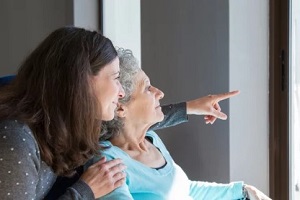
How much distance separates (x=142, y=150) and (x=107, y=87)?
1.29ft

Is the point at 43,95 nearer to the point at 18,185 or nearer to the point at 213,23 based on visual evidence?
the point at 18,185

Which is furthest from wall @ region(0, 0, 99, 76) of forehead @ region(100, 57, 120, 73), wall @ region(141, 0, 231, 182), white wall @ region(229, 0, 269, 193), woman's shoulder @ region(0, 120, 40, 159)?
woman's shoulder @ region(0, 120, 40, 159)

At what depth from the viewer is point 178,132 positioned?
195 cm

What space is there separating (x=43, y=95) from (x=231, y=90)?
771 mm

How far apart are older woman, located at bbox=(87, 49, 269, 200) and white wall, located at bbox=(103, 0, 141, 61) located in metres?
1.17

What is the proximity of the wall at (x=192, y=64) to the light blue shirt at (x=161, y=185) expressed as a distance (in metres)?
0.12

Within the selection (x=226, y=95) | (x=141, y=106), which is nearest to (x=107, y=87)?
(x=141, y=106)

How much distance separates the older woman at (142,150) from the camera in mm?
Answer: 1537

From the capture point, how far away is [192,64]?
6.13ft

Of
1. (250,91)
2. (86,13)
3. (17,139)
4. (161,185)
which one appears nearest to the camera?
(17,139)

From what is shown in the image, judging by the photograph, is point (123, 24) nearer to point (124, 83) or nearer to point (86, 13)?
point (86, 13)

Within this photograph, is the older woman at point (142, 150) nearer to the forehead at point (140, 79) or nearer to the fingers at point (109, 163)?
the forehead at point (140, 79)

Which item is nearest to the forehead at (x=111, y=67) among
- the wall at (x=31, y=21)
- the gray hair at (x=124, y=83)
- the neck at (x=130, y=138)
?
the gray hair at (x=124, y=83)

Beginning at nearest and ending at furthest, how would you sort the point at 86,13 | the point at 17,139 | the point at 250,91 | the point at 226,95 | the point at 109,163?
the point at 17,139
the point at 109,163
the point at 226,95
the point at 250,91
the point at 86,13
